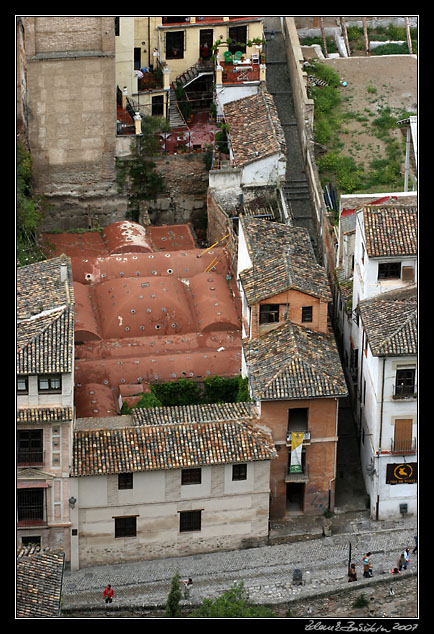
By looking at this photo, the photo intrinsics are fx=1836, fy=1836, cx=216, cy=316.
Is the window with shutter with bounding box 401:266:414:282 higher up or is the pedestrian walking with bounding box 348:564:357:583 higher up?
the window with shutter with bounding box 401:266:414:282

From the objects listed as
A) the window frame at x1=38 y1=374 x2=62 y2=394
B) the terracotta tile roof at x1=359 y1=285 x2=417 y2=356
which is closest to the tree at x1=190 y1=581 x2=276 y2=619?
the window frame at x1=38 y1=374 x2=62 y2=394

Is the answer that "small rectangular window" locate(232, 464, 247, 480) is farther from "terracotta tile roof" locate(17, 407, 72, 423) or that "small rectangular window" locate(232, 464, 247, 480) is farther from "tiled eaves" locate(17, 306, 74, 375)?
"tiled eaves" locate(17, 306, 74, 375)

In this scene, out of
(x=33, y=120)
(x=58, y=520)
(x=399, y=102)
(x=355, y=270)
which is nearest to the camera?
(x=58, y=520)

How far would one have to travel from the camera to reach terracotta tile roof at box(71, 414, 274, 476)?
8719 cm

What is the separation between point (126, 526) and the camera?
8912 centimetres

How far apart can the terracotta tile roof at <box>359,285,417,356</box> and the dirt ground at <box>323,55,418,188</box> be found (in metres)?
26.6

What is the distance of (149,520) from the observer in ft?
292

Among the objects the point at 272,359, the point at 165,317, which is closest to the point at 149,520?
the point at 272,359

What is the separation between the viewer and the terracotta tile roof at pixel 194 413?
295 ft

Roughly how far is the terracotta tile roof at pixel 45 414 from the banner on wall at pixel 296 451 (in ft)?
38.9

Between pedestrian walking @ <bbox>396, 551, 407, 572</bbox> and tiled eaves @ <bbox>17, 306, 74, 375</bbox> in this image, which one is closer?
tiled eaves @ <bbox>17, 306, 74, 375</bbox>

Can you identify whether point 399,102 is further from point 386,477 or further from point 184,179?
point 386,477

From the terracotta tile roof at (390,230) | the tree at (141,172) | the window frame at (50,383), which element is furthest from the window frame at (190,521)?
the tree at (141,172)

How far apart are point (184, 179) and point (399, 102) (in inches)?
636
